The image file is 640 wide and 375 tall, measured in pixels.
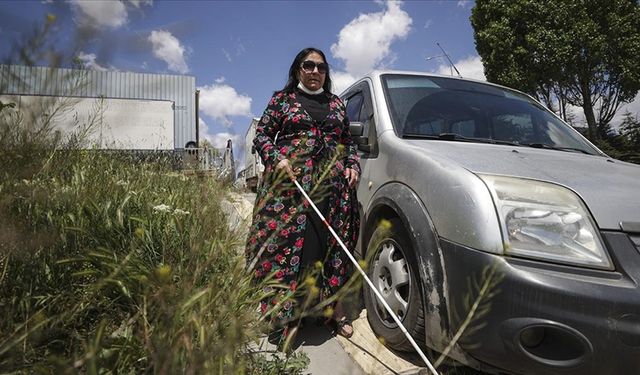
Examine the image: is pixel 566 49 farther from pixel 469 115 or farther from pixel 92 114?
pixel 92 114

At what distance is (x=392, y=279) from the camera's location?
6.36 ft

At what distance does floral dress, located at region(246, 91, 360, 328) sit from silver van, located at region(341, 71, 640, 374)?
0.25 m

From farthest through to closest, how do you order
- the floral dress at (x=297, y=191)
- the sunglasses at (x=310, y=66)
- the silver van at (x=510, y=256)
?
1. the sunglasses at (x=310, y=66)
2. the floral dress at (x=297, y=191)
3. the silver van at (x=510, y=256)

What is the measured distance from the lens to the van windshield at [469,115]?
235cm

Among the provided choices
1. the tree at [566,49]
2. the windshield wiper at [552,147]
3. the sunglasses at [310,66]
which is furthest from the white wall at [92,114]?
the tree at [566,49]

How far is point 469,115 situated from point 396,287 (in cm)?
144

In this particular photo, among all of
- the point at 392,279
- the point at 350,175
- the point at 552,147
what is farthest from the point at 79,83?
the point at 552,147

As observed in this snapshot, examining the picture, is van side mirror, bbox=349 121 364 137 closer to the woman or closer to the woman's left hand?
the woman

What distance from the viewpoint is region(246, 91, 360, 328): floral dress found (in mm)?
2082

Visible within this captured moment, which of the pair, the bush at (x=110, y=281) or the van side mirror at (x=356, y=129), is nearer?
the bush at (x=110, y=281)

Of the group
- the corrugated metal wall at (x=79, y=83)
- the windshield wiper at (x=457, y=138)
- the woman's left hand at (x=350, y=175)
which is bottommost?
the woman's left hand at (x=350, y=175)

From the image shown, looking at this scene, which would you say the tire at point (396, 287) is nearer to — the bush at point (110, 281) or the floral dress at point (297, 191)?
the floral dress at point (297, 191)

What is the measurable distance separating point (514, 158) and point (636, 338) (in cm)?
89

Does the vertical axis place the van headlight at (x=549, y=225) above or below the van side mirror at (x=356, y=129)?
below
